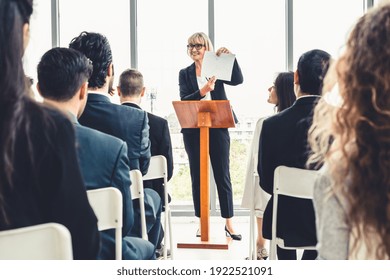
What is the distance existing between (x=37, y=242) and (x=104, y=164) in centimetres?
70

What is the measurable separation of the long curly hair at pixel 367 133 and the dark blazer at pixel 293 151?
123 cm

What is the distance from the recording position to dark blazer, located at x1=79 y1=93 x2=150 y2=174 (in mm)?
2385

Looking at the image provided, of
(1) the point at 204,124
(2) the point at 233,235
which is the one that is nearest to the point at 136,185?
(1) the point at 204,124

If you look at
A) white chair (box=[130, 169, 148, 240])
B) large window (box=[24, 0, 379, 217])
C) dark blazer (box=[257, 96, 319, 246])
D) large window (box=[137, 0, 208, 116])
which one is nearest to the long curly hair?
dark blazer (box=[257, 96, 319, 246])

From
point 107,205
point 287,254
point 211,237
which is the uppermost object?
point 107,205

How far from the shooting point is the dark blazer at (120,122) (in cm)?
238

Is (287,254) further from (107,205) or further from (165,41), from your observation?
(165,41)

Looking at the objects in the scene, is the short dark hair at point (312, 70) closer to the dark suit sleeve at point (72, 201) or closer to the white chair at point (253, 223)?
the white chair at point (253, 223)

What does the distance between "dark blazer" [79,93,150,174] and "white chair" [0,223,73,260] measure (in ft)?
4.37

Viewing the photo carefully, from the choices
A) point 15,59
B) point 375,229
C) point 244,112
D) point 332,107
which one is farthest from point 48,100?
point 244,112

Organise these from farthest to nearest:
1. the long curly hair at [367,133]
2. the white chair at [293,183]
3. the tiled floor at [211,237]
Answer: the tiled floor at [211,237], the white chair at [293,183], the long curly hair at [367,133]

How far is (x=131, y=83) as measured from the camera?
3.23 m

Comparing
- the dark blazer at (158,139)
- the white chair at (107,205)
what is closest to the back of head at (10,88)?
the white chair at (107,205)

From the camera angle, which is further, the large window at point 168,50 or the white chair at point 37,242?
the large window at point 168,50
